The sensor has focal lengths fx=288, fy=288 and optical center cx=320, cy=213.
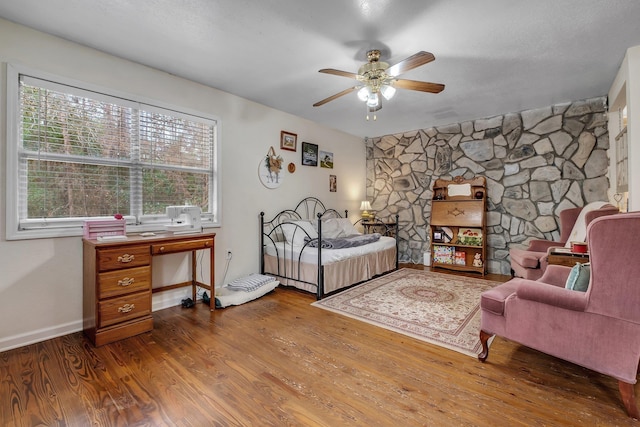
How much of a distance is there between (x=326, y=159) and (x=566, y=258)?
364 centimetres

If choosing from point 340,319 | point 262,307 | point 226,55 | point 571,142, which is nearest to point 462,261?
point 571,142

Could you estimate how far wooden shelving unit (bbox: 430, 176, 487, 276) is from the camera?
458 centimetres

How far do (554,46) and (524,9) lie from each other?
757mm

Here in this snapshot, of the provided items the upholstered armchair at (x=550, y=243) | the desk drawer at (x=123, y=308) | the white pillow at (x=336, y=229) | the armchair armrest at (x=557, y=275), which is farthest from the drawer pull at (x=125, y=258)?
the upholstered armchair at (x=550, y=243)

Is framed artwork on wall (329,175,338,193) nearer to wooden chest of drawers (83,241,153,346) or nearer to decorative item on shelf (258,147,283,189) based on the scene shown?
decorative item on shelf (258,147,283,189)

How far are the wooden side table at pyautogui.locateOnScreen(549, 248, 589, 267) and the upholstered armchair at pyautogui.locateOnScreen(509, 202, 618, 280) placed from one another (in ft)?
2.39

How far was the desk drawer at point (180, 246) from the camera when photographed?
2.56 metres

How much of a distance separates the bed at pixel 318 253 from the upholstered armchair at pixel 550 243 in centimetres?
172

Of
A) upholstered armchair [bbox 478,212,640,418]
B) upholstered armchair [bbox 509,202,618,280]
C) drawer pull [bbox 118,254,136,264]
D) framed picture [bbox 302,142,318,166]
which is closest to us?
upholstered armchair [bbox 478,212,640,418]

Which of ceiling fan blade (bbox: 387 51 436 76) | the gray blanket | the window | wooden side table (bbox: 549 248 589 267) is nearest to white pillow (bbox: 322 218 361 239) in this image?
the gray blanket

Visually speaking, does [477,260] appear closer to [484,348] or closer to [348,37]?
[484,348]

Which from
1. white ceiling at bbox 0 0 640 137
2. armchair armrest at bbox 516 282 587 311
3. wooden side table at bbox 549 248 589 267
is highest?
white ceiling at bbox 0 0 640 137

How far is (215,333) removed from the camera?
248 centimetres

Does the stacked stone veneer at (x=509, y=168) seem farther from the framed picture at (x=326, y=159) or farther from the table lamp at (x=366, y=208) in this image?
the framed picture at (x=326, y=159)
